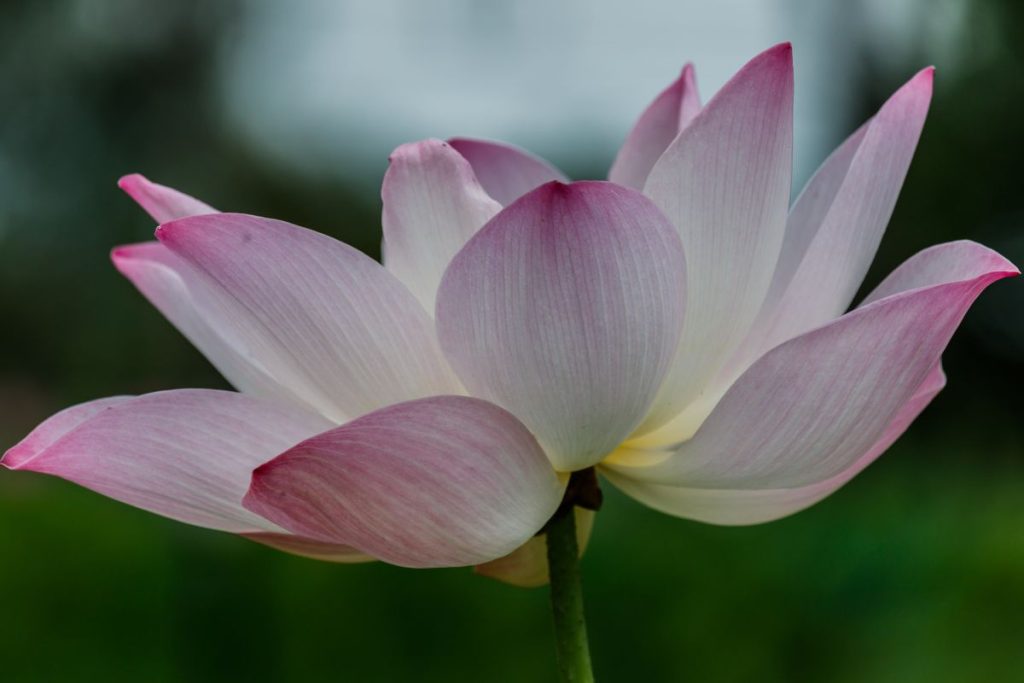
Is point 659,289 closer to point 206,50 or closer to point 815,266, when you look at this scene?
point 815,266

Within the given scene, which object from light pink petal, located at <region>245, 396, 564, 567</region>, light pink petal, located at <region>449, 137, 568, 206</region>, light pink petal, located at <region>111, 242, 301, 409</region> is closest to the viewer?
light pink petal, located at <region>245, 396, 564, 567</region>

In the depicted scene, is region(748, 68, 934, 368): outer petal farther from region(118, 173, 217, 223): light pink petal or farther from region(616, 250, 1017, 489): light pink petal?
region(118, 173, 217, 223): light pink petal

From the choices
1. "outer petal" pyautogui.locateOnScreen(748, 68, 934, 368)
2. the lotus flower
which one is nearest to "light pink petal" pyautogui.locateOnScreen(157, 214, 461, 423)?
the lotus flower

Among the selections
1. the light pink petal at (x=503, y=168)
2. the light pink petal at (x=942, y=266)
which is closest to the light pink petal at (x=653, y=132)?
the light pink petal at (x=503, y=168)

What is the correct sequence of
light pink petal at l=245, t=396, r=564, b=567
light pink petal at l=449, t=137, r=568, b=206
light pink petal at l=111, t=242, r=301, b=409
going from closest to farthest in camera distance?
light pink petal at l=245, t=396, r=564, b=567 → light pink petal at l=111, t=242, r=301, b=409 → light pink petal at l=449, t=137, r=568, b=206

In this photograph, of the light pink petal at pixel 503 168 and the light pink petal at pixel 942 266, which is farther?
the light pink petal at pixel 503 168

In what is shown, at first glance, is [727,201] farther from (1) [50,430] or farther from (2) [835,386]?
(1) [50,430]

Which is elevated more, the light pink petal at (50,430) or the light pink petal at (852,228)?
the light pink petal at (852,228)

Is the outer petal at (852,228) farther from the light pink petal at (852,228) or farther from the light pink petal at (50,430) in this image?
the light pink petal at (50,430)
